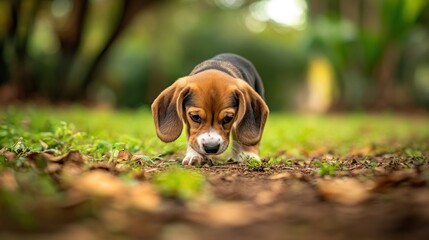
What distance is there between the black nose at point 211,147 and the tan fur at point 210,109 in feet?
0.35

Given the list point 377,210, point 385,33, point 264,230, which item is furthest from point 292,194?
point 385,33

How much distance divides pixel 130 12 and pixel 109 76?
18.3 feet

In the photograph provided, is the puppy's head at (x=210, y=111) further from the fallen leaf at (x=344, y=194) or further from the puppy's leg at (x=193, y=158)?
the fallen leaf at (x=344, y=194)

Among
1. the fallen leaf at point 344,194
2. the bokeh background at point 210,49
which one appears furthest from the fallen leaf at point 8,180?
the bokeh background at point 210,49

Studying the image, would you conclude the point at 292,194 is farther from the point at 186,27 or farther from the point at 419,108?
the point at 186,27

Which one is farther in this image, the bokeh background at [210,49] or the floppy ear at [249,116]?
the bokeh background at [210,49]

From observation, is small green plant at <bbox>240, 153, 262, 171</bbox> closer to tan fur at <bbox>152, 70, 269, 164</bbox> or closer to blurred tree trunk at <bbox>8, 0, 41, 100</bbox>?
tan fur at <bbox>152, 70, 269, 164</bbox>

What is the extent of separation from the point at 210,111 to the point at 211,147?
0.33 m

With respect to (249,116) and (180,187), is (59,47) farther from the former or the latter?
(180,187)

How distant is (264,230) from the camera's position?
8.30 ft

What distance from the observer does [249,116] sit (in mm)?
5562

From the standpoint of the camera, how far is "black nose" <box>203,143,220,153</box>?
16.9 feet

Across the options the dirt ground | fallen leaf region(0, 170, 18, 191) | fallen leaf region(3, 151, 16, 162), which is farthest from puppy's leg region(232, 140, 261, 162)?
fallen leaf region(0, 170, 18, 191)

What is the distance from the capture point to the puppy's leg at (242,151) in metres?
5.80
